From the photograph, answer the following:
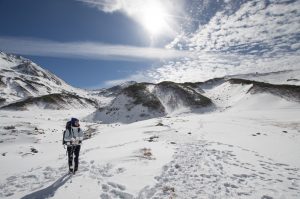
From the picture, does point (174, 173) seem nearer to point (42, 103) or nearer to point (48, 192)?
point (48, 192)

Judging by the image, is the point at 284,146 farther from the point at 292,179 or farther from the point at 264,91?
the point at 264,91

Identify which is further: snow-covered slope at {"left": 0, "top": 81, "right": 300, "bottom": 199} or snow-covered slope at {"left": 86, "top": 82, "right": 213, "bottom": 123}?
snow-covered slope at {"left": 86, "top": 82, "right": 213, "bottom": 123}

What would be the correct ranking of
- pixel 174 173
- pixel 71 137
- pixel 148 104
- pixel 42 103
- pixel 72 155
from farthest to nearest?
pixel 42 103, pixel 148 104, pixel 72 155, pixel 71 137, pixel 174 173

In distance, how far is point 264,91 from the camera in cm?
7219

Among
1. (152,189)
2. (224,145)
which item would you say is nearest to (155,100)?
(224,145)

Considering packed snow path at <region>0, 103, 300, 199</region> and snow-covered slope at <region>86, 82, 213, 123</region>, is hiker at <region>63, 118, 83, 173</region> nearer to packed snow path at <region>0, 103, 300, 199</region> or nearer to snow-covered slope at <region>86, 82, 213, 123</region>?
packed snow path at <region>0, 103, 300, 199</region>

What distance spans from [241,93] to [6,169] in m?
73.2

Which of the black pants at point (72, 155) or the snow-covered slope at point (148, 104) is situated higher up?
A: the snow-covered slope at point (148, 104)

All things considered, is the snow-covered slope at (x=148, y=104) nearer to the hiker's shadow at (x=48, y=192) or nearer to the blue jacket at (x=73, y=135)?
the blue jacket at (x=73, y=135)

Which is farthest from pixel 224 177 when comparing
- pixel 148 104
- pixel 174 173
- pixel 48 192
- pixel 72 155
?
pixel 148 104

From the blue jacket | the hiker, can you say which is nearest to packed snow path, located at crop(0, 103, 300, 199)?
the hiker

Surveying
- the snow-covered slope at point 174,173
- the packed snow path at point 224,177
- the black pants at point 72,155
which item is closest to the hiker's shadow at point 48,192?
the snow-covered slope at point 174,173

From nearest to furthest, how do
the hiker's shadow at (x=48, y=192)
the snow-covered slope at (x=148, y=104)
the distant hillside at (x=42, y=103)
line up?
the hiker's shadow at (x=48, y=192)
the snow-covered slope at (x=148, y=104)
the distant hillside at (x=42, y=103)

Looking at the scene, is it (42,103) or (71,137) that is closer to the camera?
(71,137)
